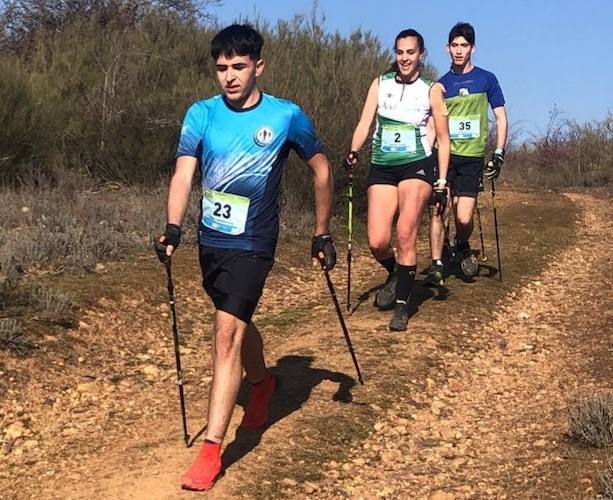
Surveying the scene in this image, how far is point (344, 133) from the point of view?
11844mm

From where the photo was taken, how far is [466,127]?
8.27 metres

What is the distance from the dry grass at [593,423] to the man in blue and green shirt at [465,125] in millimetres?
3294

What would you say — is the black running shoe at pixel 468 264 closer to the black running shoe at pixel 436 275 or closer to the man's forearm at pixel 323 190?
the black running shoe at pixel 436 275

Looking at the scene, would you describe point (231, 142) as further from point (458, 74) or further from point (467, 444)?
point (458, 74)

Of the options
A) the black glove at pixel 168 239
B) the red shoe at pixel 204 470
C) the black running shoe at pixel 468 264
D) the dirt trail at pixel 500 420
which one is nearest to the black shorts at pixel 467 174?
the black running shoe at pixel 468 264

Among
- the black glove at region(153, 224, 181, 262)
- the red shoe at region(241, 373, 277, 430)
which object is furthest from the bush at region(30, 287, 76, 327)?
the black glove at region(153, 224, 181, 262)

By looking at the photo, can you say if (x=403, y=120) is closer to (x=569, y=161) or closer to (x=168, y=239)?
(x=168, y=239)

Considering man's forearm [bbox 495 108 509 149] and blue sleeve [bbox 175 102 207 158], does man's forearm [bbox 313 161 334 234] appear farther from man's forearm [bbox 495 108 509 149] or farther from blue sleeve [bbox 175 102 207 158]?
man's forearm [bbox 495 108 509 149]

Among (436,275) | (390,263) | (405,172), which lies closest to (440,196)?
(405,172)

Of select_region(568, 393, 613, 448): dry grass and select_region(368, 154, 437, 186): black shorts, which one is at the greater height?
select_region(368, 154, 437, 186): black shorts

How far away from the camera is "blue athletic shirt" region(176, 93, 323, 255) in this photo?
4.11 meters

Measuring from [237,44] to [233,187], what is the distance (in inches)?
28.3

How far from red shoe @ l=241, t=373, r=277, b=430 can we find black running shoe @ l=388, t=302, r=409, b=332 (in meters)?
2.07

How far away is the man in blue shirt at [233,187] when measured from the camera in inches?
159
